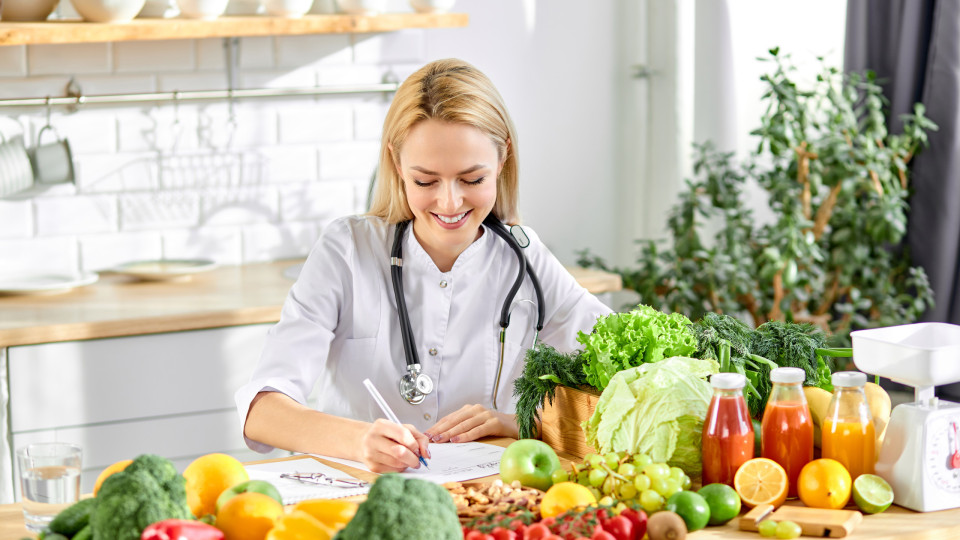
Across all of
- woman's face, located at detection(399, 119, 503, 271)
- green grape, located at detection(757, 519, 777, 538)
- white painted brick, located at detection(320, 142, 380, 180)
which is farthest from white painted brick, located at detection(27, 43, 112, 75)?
green grape, located at detection(757, 519, 777, 538)

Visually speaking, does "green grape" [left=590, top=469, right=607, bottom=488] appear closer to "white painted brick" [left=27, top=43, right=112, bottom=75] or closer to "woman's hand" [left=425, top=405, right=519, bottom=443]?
"woman's hand" [left=425, top=405, right=519, bottom=443]

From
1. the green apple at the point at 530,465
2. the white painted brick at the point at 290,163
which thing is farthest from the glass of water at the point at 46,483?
the white painted brick at the point at 290,163

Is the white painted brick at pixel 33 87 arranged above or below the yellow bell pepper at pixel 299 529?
above

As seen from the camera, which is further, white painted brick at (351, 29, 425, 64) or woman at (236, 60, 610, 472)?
white painted brick at (351, 29, 425, 64)

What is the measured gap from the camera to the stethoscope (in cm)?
226

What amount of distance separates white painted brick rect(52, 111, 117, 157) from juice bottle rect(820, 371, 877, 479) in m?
2.63

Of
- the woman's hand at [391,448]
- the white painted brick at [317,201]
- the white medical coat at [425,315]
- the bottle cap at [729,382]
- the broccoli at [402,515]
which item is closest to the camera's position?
the broccoli at [402,515]

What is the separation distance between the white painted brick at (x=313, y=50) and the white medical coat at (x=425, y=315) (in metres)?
1.46

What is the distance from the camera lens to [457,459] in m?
1.94

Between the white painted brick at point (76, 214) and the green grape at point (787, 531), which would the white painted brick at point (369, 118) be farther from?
the green grape at point (787, 531)

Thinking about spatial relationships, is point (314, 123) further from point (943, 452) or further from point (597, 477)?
point (943, 452)

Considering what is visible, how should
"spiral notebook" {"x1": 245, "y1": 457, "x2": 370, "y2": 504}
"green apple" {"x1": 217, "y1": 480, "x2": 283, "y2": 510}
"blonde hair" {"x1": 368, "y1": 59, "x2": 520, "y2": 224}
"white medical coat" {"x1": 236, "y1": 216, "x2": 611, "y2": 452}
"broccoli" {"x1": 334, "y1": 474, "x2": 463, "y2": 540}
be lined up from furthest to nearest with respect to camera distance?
1. "white medical coat" {"x1": 236, "y1": 216, "x2": 611, "y2": 452}
2. "blonde hair" {"x1": 368, "y1": 59, "x2": 520, "y2": 224}
3. "spiral notebook" {"x1": 245, "y1": 457, "x2": 370, "y2": 504}
4. "green apple" {"x1": 217, "y1": 480, "x2": 283, "y2": 510}
5. "broccoli" {"x1": 334, "y1": 474, "x2": 463, "y2": 540}

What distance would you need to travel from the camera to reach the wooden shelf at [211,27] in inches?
127

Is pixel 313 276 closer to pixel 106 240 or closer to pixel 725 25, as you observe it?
pixel 106 240
